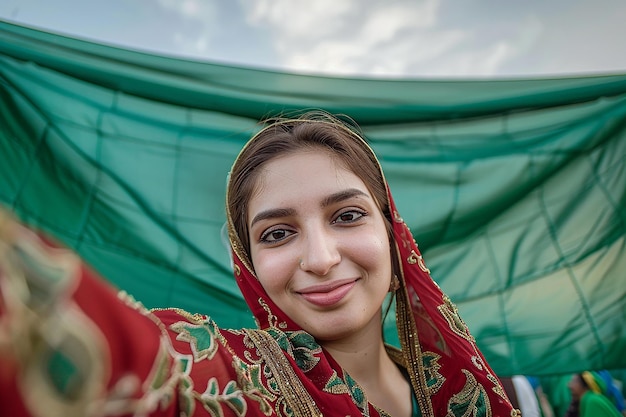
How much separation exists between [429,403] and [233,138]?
1.45m

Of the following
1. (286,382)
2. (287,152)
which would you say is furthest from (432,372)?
(287,152)

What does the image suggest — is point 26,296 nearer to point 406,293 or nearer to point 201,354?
point 201,354

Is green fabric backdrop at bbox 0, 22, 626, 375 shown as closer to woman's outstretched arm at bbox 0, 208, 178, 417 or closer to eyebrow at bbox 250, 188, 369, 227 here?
eyebrow at bbox 250, 188, 369, 227

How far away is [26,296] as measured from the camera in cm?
33

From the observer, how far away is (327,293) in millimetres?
1000

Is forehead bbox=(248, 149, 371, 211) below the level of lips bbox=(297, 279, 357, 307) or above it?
above

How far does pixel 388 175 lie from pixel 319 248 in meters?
1.38

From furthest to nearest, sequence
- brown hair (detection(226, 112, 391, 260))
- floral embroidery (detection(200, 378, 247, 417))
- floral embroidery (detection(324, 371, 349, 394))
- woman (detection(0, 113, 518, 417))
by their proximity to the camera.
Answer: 1. brown hair (detection(226, 112, 391, 260))
2. floral embroidery (detection(324, 371, 349, 394))
3. floral embroidery (detection(200, 378, 247, 417))
4. woman (detection(0, 113, 518, 417))

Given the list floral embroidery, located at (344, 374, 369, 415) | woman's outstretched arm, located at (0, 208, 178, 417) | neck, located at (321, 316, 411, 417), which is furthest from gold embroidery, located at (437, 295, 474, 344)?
woman's outstretched arm, located at (0, 208, 178, 417)

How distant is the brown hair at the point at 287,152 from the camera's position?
3.80 feet

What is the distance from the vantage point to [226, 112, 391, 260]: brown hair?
1.16 metres

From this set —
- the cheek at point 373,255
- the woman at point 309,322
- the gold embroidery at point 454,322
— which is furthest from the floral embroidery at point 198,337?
the gold embroidery at point 454,322

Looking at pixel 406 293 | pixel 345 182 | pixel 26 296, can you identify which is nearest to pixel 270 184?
pixel 345 182

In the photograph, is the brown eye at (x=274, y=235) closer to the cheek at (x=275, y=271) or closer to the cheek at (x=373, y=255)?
the cheek at (x=275, y=271)
